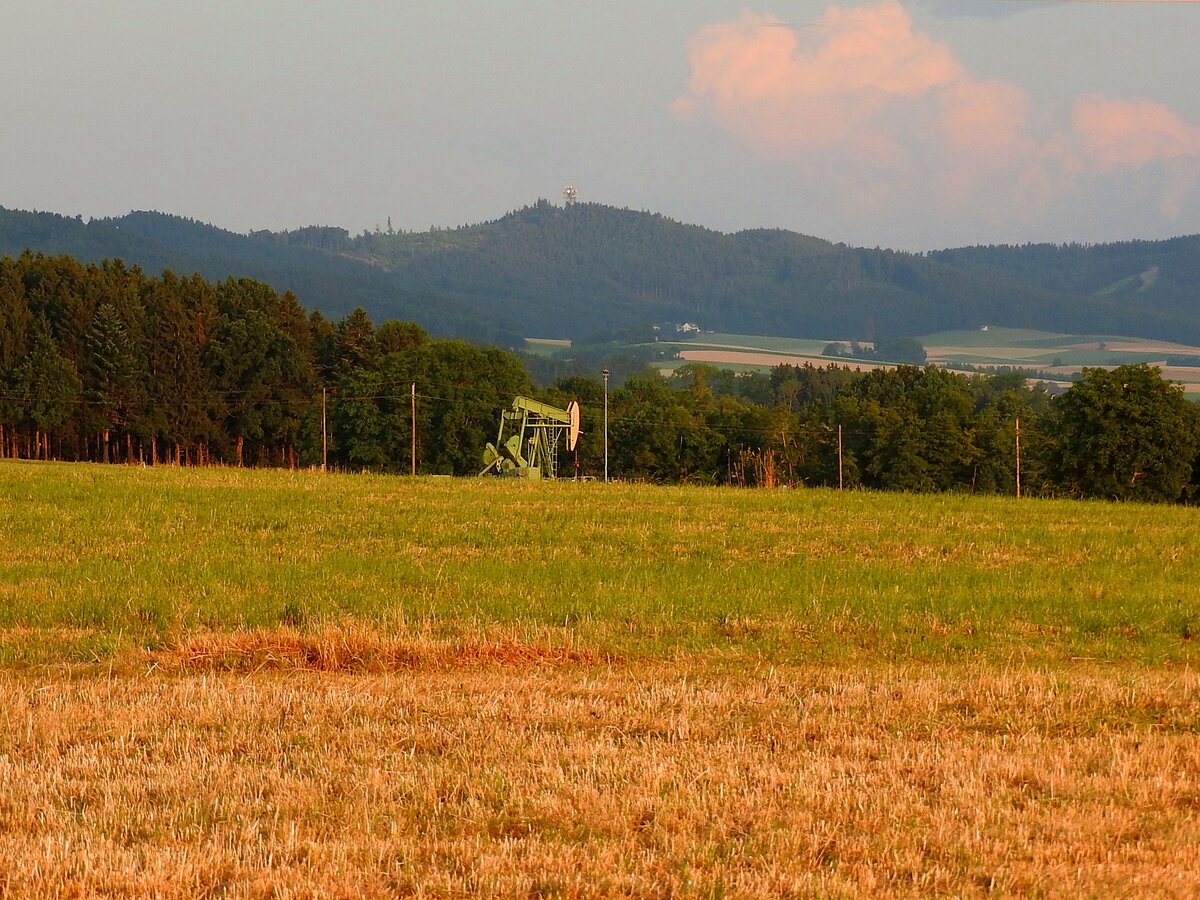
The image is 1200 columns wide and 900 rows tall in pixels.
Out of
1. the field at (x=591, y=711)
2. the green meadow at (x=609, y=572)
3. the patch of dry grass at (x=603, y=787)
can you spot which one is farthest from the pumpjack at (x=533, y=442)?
Answer: the patch of dry grass at (x=603, y=787)

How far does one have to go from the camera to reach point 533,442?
64.0m

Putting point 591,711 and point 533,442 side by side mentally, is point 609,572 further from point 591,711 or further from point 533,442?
point 533,442

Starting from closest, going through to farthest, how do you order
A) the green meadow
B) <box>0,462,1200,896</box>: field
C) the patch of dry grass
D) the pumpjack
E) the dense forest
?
Result: the patch of dry grass → <box>0,462,1200,896</box>: field → the green meadow → the pumpjack → the dense forest

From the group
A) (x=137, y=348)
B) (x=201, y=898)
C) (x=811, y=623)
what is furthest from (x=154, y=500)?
(x=137, y=348)

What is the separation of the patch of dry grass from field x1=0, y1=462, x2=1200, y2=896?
1.3 inches

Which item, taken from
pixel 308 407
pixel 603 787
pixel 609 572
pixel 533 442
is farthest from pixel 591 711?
pixel 308 407

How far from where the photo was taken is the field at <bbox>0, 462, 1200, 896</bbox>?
7.37 metres

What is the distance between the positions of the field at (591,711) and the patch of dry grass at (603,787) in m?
0.03

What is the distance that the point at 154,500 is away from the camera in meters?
27.1

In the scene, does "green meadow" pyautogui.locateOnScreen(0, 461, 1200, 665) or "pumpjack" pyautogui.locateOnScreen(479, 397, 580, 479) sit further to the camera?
"pumpjack" pyautogui.locateOnScreen(479, 397, 580, 479)

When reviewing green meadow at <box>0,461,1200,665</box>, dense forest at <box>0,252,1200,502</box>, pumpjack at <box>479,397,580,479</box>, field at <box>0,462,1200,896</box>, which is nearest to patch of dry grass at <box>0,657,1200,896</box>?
field at <box>0,462,1200,896</box>

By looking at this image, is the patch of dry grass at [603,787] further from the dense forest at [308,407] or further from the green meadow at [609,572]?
the dense forest at [308,407]

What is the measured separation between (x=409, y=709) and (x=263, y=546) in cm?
1192

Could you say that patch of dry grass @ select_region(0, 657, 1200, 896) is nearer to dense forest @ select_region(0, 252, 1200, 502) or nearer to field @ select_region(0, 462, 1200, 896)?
field @ select_region(0, 462, 1200, 896)
